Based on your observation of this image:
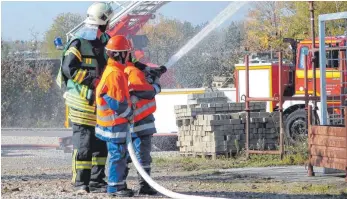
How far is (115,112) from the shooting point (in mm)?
9477

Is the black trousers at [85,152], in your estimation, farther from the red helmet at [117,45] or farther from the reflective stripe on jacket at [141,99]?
the red helmet at [117,45]

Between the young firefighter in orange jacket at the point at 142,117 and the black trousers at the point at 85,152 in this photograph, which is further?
the black trousers at the point at 85,152

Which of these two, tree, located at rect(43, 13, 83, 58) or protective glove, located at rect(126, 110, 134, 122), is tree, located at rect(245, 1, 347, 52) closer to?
tree, located at rect(43, 13, 83, 58)

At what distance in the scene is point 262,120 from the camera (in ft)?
54.7

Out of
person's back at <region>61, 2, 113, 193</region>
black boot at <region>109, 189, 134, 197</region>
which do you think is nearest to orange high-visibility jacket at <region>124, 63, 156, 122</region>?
person's back at <region>61, 2, 113, 193</region>

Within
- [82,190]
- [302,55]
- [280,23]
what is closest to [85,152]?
[82,190]

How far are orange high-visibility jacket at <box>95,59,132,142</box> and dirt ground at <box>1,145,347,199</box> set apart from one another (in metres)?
0.78

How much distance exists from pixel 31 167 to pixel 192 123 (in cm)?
322

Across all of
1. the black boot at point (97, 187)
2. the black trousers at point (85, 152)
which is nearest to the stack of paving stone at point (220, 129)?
the black boot at point (97, 187)

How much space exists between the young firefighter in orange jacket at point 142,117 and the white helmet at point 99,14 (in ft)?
2.20

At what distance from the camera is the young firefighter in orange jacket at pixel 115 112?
9.43 meters

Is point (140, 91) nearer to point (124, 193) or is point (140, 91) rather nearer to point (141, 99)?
point (141, 99)

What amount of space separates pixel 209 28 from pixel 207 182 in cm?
2250

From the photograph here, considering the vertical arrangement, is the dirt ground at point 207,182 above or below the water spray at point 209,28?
below
